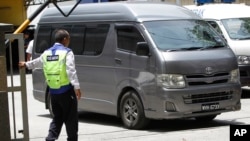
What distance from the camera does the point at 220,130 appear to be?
33.5ft

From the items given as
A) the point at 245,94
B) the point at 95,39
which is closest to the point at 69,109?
the point at 95,39

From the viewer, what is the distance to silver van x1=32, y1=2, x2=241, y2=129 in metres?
10.1

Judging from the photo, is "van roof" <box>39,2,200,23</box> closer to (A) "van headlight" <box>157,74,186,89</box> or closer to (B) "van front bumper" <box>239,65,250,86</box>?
(A) "van headlight" <box>157,74,186,89</box>

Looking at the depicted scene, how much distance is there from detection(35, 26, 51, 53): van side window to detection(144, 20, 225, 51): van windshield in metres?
3.09

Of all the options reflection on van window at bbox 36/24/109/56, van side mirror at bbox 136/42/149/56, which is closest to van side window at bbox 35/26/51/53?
reflection on van window at bbox 36/24/109/56

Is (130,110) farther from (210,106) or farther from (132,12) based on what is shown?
(132,12)

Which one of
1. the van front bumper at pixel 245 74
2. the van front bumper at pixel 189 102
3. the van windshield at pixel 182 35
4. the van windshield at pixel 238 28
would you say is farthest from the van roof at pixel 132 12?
the van windshield at pixel 238 28

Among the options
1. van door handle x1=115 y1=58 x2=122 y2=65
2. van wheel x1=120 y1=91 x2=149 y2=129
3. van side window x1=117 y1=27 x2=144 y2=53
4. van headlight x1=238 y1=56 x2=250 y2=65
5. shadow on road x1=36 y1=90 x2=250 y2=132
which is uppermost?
van side window x1=117 y1=27 x2=144 y2=53

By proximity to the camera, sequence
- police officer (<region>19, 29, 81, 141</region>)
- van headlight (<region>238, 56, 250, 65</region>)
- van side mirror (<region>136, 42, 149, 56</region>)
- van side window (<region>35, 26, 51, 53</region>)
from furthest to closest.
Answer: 1. van headlight (<region>238, 56, 250, 65</region>)
2. van side window (<region>35, 26, 51, 53</region>)
3. van side mirror (<region>136, 42, 149, 56</region>)
4. police officer (<region>19, 29, 81, 141</region>)

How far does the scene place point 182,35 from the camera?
430 inches

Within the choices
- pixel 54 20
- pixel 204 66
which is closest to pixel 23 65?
pixel 204 66

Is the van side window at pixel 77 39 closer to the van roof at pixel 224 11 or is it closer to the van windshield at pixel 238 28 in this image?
the van windshield at pixel 238 28

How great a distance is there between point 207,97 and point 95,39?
105 inches

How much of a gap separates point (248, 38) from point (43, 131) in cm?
628
